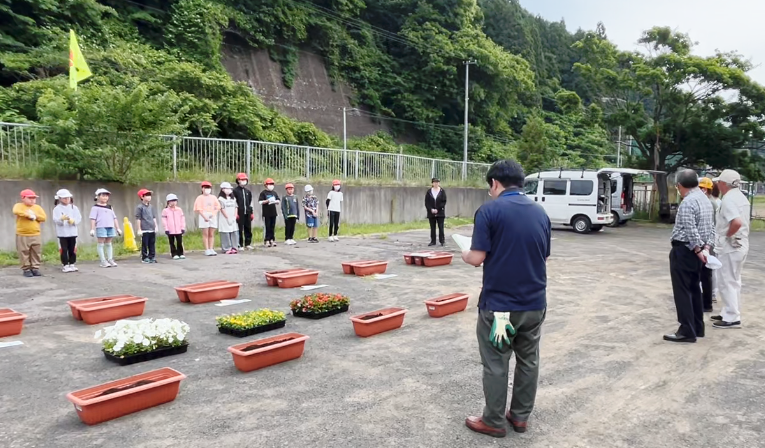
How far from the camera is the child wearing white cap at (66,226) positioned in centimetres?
906

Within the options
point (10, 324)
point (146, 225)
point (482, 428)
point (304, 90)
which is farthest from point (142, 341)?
point (304, 90)

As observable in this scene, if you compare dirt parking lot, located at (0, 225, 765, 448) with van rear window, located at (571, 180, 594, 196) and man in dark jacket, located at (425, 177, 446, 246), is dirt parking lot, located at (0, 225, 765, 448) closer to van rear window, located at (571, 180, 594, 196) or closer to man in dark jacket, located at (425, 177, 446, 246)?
man in dark jacket, located at (425, 177, 446, 246)

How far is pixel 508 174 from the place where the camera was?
3.46m

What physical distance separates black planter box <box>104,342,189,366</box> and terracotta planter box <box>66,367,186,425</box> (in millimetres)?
830

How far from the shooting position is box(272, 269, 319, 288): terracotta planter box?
326 inches

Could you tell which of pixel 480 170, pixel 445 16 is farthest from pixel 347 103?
pixel 480 170

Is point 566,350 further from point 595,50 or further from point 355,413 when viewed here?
point 595,50

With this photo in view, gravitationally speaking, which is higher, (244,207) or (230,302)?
(244,207)

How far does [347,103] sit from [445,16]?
10920mm

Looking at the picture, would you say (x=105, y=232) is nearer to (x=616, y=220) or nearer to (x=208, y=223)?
(x=208, y=223)

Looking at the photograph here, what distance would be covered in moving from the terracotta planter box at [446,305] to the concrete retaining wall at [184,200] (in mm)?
9049

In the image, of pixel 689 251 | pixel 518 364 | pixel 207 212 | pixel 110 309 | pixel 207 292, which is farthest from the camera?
pixel 207 212

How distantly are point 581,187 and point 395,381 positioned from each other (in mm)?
16227

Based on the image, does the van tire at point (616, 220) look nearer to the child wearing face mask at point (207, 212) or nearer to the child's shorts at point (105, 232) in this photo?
the child wearing face mask at point (207, 212)
